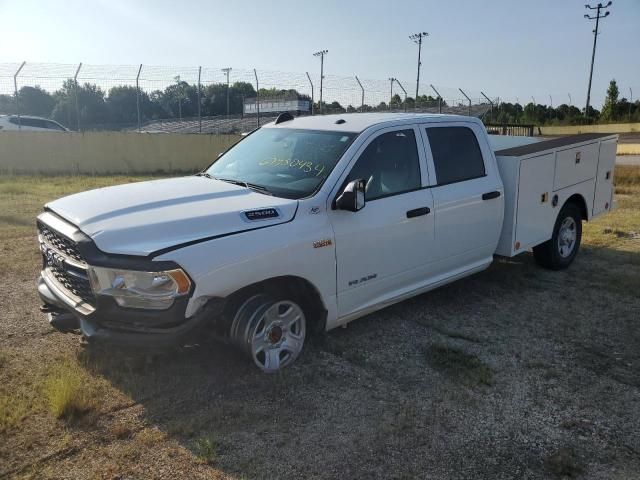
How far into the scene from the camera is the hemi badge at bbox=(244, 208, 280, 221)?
3772 mm

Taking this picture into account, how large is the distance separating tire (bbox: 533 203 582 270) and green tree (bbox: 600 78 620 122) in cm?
5987

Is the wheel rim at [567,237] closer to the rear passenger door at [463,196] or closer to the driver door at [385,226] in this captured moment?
the rear passenger door at [463,196]

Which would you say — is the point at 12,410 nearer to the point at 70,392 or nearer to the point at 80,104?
the point at 70,392

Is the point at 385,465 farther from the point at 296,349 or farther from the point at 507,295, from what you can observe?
the point at 507,295

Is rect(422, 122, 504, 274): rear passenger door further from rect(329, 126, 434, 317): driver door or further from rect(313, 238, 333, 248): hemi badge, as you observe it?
rect(313, 238, 333, 248): hemi badge

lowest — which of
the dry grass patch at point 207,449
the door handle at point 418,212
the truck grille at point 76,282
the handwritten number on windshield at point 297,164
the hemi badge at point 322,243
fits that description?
the dry grass patch at point 207,449

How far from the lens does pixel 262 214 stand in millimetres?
3818

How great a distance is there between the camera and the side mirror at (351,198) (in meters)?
3.97

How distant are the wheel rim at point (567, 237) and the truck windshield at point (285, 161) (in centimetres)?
366

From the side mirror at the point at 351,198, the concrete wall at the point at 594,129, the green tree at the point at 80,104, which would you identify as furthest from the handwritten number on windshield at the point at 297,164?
the concrete wall at the point at 594,129

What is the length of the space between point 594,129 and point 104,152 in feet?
166

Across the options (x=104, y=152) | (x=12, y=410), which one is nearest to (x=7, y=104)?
(x=104, y=152)

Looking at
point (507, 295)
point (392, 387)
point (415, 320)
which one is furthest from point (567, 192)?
point (392, 387)

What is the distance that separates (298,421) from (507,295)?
11.0 feet
